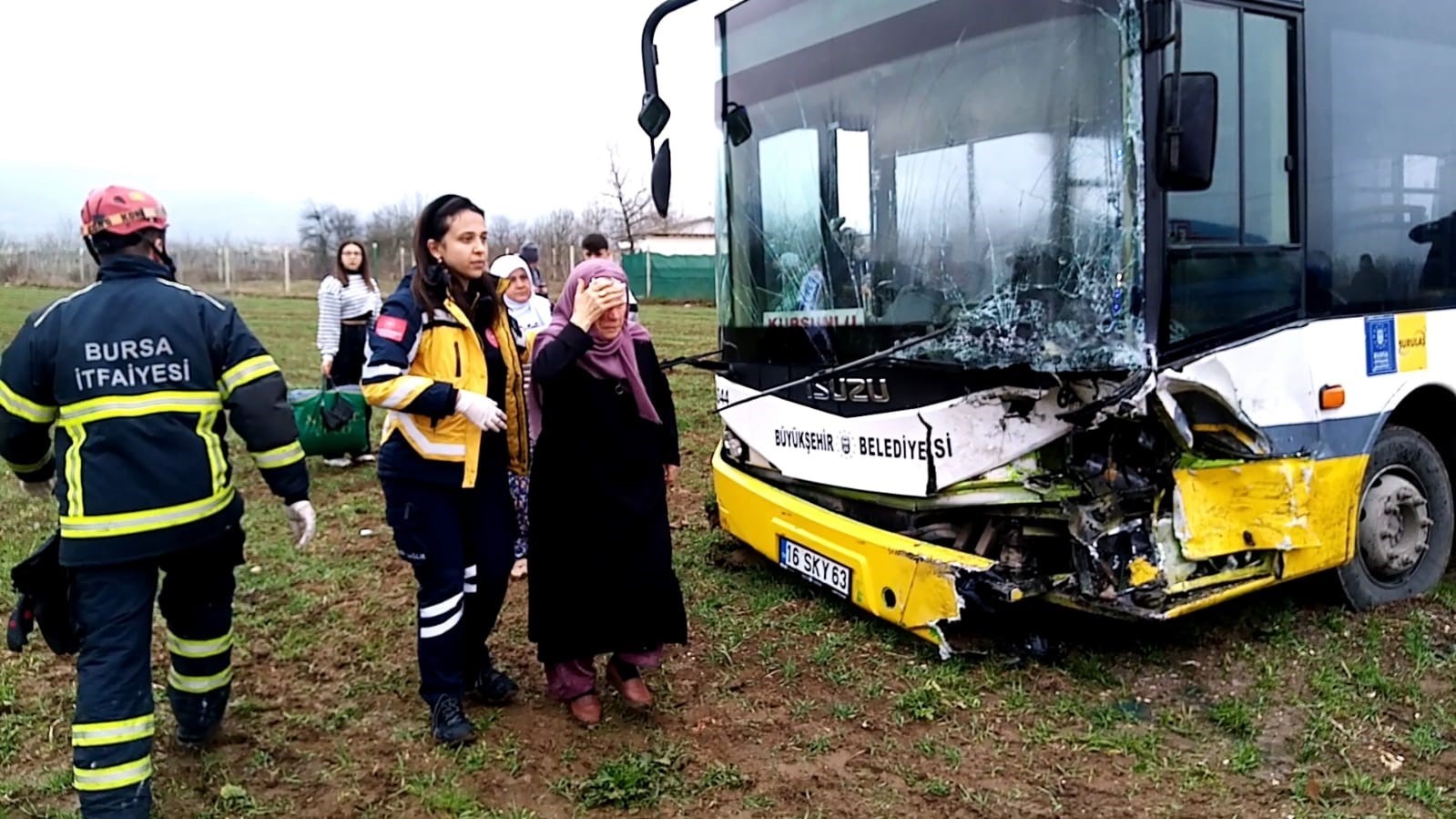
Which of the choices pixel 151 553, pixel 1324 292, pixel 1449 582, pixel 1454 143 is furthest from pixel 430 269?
pixel 1449 582

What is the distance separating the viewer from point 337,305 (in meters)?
8.51

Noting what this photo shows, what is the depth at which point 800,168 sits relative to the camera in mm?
5207

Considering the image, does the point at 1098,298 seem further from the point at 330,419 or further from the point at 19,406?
the point at 330,419

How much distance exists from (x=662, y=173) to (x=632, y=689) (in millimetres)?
2322

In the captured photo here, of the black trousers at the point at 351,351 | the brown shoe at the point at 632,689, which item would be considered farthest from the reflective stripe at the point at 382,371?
the black trousers at the point at 351,351

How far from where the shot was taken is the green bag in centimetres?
827

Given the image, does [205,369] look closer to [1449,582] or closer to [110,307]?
[110,307]

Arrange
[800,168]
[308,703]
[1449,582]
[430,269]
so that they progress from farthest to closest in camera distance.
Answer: [1449,582] → [800,168] → [308,703] → [430,269]

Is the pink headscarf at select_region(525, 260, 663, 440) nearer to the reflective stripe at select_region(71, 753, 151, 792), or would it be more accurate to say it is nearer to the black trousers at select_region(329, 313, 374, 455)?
the reflective stripe at select_region(71, 753, 151, 792)

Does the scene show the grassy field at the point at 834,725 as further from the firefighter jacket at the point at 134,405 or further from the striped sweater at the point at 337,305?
the striped sweater at the point at 337,305

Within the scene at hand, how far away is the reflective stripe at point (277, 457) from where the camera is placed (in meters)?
3.41

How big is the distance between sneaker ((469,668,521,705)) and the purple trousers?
21 cm

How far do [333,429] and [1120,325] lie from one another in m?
6.17

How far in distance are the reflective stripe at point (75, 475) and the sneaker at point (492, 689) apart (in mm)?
1558
